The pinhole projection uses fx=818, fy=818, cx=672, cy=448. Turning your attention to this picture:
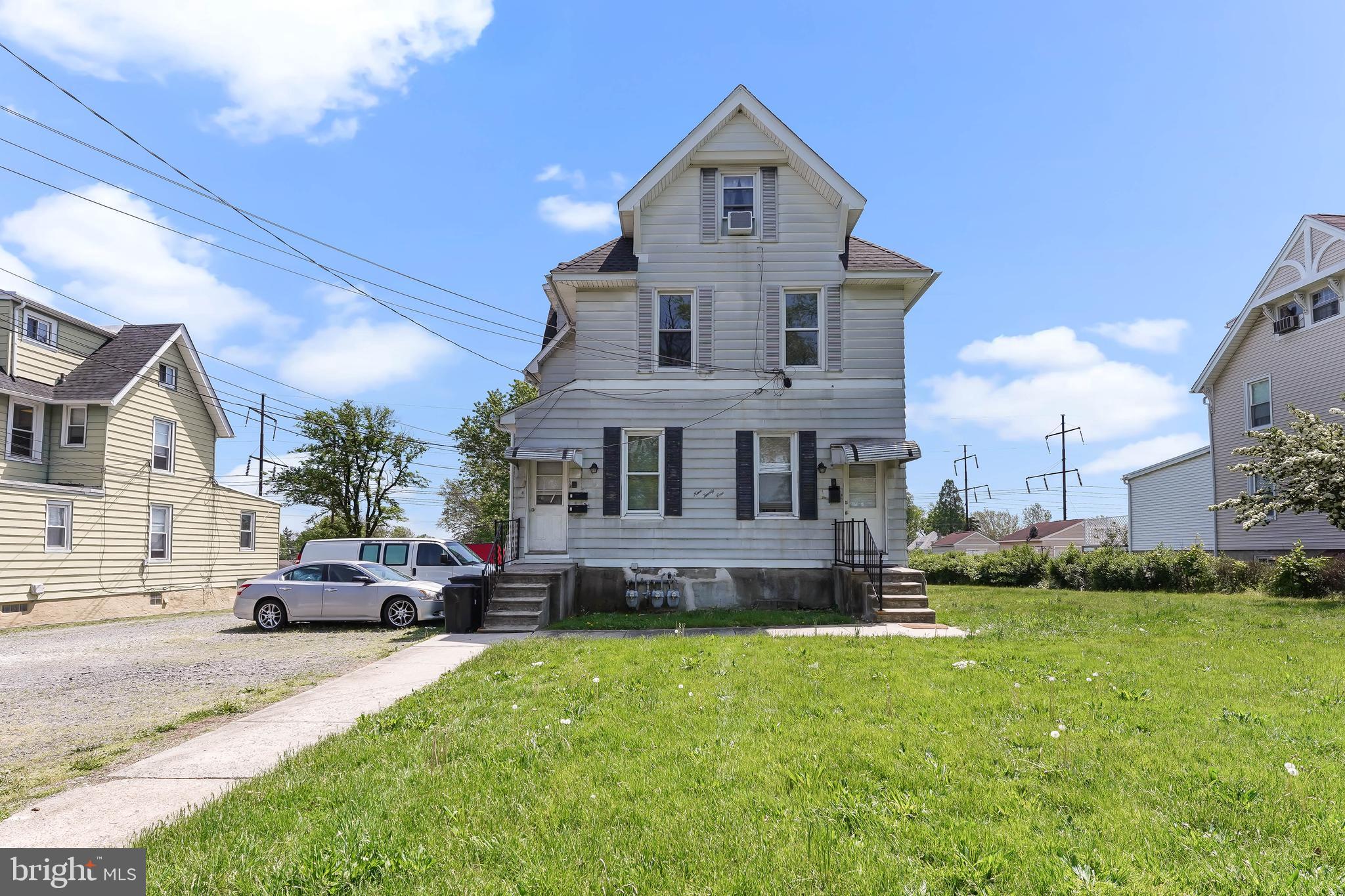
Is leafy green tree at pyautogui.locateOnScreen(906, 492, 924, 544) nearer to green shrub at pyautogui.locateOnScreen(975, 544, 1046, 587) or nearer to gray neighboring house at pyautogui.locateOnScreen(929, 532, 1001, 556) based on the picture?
gray neighboring house at pyautogui.locateOnScreen(929, 532, 1001, 556)

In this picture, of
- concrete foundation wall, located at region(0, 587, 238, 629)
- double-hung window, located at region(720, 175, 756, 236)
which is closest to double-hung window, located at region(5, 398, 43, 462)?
concrete foundation wall, located at region(0, 587, 238, 629)

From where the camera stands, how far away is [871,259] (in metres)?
16.3

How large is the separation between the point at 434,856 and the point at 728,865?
1.32 metres

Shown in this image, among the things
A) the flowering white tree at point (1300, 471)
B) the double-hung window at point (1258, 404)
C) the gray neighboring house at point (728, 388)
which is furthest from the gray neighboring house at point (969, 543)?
the gray neighboring house at point (728, 388)

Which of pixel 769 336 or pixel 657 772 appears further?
pixel 769 336

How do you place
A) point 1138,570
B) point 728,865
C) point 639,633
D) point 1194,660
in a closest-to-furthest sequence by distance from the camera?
point 728,865
point 1194,660
point 639,633
point 1138,570

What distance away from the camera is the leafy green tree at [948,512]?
103500 millimetres

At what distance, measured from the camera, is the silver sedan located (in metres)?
15.5

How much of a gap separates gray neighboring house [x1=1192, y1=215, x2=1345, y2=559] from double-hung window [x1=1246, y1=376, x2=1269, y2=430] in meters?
0.03

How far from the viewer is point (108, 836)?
4.23m

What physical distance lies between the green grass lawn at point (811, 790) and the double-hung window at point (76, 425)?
20362 millimetres

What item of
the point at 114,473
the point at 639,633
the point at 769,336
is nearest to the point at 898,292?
the point at 769,336

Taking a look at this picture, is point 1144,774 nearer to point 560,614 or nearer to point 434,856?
point 434,856

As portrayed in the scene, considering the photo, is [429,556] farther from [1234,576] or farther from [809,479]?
[1234,576]
